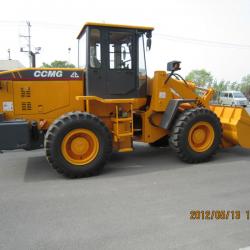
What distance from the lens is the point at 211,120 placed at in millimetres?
6574

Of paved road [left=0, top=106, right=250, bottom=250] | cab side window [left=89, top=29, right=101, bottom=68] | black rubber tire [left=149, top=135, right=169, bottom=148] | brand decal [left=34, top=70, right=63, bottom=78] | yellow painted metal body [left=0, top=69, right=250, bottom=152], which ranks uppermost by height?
cab side window [left=89, top=29, right=101, bottom=68]

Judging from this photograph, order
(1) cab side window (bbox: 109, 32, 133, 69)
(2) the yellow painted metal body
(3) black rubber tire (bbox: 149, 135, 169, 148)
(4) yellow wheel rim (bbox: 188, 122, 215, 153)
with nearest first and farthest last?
(2) the yellow painted metal body → (1) cab side window (bbox: 109, 32, 133, 69) → (4) yellow wheel rim (bbox: 188, 122, 215, 153) → (3) black rubber tire (bbox: 149, 135, 169, 148)

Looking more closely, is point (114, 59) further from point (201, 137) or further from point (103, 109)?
point (201, 137)

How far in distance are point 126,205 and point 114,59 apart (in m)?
3.07

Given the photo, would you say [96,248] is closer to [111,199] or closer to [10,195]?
[111,199]

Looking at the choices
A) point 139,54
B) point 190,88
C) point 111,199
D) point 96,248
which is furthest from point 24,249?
point 190,88

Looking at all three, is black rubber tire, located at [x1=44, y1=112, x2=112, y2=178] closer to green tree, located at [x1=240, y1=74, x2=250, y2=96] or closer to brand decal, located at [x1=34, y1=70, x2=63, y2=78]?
brand decal, located at [x1=34, y1=70, x2=63, y2=78]

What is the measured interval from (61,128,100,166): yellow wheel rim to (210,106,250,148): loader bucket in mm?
3204

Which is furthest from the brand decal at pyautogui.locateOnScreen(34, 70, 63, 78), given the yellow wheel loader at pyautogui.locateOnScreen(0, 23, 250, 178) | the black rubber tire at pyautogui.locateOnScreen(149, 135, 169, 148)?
the black rubber tire at pyautogui.locateOnScreen(149, 135, 169, 148)

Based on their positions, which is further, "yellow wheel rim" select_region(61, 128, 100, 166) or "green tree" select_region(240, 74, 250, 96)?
"green tree" select_region(240, 74, 250, 96)

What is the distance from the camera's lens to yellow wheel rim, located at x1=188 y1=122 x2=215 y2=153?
21.4 ft

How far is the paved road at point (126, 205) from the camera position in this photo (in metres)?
3.38

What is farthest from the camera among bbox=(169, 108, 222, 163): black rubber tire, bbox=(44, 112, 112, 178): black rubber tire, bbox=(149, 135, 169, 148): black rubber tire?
bbox=(149, 135, 169, 148): black rubber tire

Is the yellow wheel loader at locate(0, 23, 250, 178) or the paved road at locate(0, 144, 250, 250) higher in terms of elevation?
the yellow wheel loader at locate(0, 23, 250, 178)
